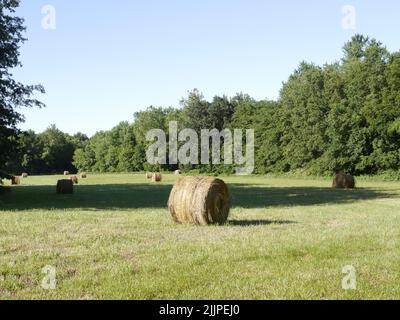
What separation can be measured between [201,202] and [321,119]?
56493 mm

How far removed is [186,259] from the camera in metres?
9.20

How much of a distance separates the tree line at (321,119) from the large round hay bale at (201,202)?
14.3m

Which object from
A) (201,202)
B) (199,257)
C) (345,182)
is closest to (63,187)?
(201,202)

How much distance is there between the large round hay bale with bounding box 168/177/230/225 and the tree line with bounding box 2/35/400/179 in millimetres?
14289

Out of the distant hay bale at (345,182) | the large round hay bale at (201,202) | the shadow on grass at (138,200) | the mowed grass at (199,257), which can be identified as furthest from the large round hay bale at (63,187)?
the distant hay bale at (345,182)

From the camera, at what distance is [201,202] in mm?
14453

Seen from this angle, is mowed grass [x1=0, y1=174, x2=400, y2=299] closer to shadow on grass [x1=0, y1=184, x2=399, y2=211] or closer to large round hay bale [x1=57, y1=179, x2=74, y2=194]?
shadow on grass [x1=0, y1=184, x2=399, y2=211]

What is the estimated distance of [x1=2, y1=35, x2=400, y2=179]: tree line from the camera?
55.5 metres

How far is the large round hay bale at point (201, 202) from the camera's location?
571 inches

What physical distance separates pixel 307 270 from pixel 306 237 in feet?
11.5

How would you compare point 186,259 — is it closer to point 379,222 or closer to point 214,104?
point 379,222

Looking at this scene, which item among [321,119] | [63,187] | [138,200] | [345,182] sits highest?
[321,119]

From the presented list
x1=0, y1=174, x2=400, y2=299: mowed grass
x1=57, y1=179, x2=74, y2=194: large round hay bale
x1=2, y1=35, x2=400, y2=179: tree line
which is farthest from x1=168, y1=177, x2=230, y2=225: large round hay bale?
x1=57, y1=179, x2=74, y2=194: large round hay bale

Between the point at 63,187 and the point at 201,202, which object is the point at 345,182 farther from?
the point at 201,202
